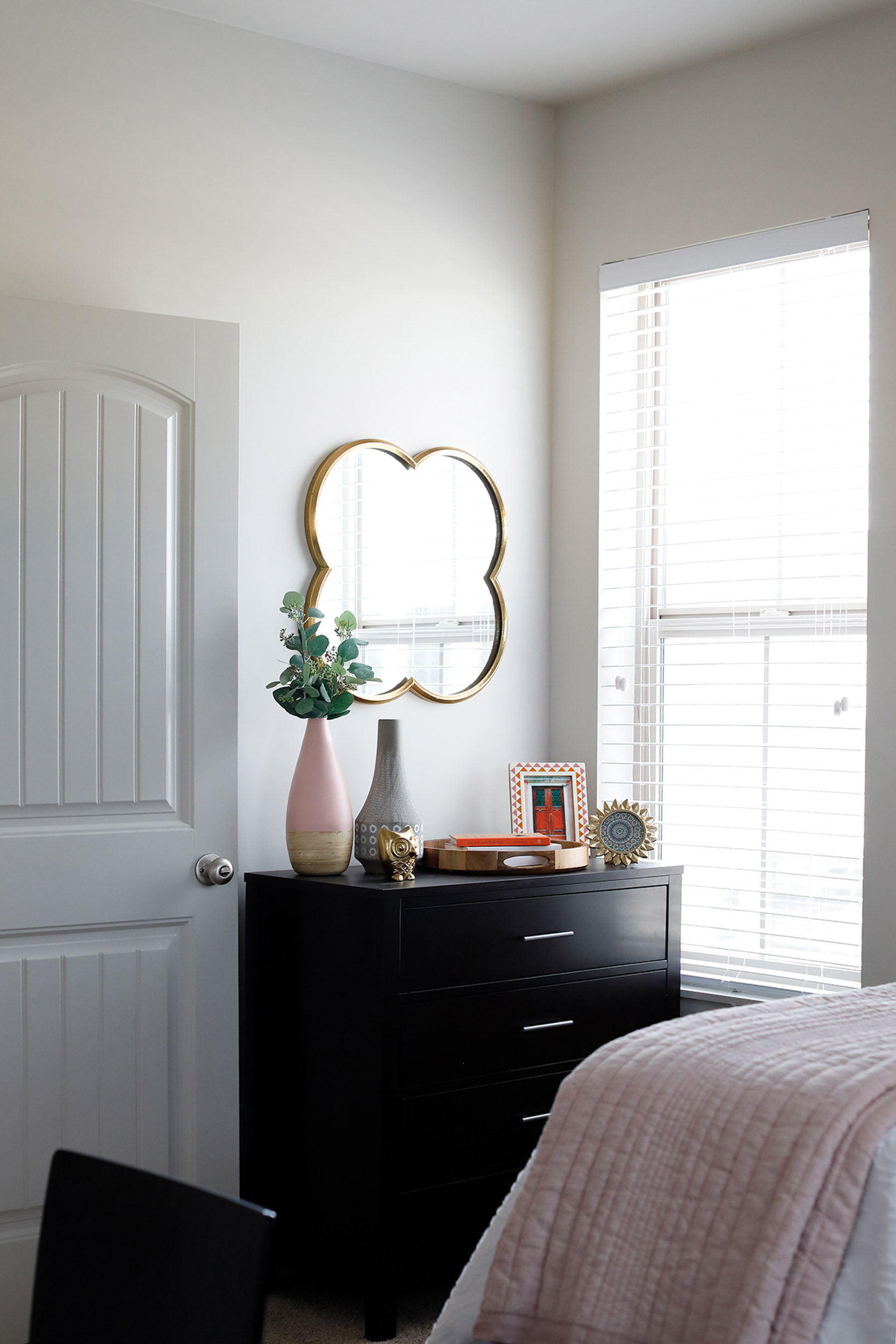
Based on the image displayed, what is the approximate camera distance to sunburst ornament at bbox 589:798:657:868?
296cm

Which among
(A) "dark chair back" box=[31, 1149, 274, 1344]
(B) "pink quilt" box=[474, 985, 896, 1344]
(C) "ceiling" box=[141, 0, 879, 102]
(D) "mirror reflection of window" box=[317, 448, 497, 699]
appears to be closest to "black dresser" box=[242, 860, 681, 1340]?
(D) "mirror reflection of window" box=[317, 448, 497, 699]

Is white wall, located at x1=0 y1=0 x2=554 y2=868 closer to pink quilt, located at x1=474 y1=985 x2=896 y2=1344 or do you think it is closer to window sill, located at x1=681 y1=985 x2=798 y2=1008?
window sill, located at x1=681 y1=985 x2=798 y2=1008

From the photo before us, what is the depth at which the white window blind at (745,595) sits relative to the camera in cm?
297

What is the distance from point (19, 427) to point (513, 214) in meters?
1.57

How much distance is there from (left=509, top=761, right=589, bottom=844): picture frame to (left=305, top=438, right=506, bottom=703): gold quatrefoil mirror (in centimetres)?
28

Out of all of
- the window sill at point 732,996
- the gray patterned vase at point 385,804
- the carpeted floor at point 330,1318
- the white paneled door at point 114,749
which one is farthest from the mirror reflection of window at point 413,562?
the carpeted floor at point 330,1318

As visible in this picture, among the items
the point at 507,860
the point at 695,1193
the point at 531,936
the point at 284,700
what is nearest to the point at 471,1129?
the point at 531,936

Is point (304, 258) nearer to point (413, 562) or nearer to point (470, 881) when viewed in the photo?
point (413, 562)

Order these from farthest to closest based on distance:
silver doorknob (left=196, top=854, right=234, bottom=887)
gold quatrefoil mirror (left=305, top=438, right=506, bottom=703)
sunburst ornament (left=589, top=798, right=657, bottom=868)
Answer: gold quatrefoil mirror (left=305, top=438, right=506, bottom=703) → sunburst ornament (left=589, top=798, right=657, bottom=868) → silver doorknob (left=196, top=854, right=234, bottom=887)

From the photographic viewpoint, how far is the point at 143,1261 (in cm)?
112

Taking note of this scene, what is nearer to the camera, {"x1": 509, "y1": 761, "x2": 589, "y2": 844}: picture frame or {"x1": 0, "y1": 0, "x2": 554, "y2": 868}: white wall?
{"x1": 0, "y1": 0, "x2": 554, "y2": 868}: white wall

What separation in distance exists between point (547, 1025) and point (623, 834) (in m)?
0.50

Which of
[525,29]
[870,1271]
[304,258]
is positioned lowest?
[870,1271]

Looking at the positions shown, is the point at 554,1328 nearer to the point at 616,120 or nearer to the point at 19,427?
the point at 19,427
